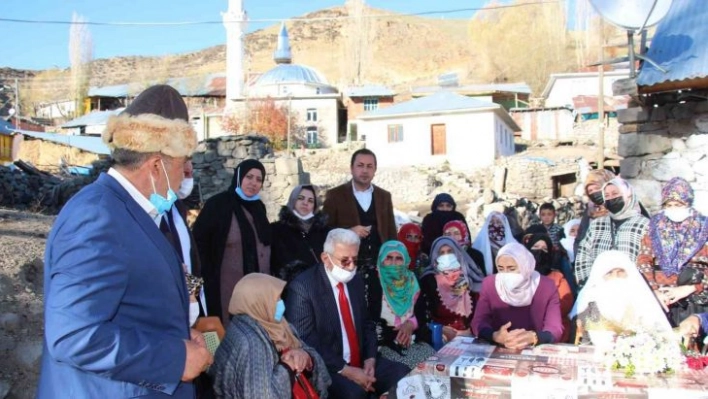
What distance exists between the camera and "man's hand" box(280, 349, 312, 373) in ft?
11.2

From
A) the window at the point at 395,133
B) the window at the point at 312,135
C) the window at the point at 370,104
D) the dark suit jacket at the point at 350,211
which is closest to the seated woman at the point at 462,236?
the dark suit jacket at the point at 350,211

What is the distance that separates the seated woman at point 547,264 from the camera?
16.2 feet

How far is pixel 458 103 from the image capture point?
29250mm

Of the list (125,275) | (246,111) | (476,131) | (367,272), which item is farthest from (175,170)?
(246,111)

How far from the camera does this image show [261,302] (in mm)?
3389

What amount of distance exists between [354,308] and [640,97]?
4374 millimetres

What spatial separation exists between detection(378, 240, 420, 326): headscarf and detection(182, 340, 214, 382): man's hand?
9.60ft

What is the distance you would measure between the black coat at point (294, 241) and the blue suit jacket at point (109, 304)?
3024 millimetres

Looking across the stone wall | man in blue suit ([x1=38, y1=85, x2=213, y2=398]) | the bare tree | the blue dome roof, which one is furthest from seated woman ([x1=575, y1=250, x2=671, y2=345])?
the bare tree

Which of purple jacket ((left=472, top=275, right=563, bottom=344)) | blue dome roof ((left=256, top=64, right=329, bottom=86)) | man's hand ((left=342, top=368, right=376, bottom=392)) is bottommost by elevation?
man's hand ((left=342, top=368, right=376, bottom=392))

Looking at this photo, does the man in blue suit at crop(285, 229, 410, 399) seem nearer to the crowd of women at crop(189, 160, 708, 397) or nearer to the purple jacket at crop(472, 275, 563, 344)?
the crowd of women at crop(189, 160, 708, 397)

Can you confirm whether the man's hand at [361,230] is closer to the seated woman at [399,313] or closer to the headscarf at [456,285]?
the seated woman at [399,313]

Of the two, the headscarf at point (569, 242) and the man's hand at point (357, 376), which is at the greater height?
the headscarf at point (569, 242)

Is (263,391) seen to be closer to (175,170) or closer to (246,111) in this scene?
(175,170)
